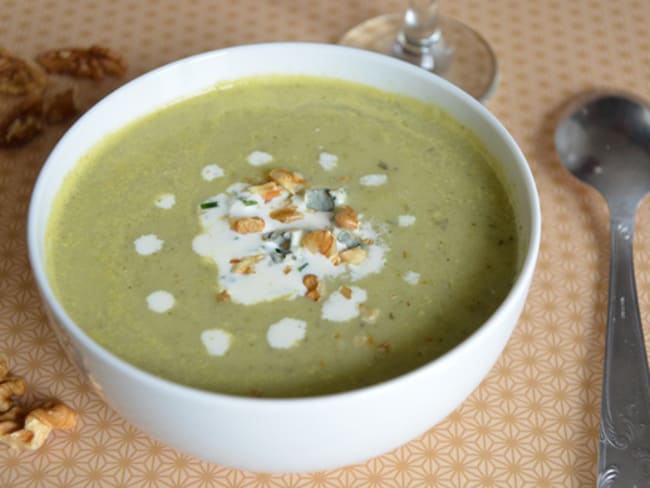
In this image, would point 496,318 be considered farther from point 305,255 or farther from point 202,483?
point 202,483

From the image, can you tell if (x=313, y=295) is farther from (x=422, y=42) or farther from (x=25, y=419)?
(x=422, y=42)

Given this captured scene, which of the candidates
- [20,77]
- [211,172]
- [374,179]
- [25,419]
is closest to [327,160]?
[374,179]

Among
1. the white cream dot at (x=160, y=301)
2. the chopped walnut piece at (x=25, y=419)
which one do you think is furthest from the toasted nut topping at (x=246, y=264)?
the chopped walnut piece at (x=25, y=419)

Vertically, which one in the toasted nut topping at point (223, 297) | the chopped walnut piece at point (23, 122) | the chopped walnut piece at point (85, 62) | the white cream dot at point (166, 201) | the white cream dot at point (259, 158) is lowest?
the chopped walnut piece at point (23, 122)

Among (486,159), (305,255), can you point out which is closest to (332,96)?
(486,159)

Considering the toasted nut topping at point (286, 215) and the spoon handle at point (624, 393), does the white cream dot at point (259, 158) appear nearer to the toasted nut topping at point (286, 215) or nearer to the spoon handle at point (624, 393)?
the toasted nut topping at point (286, 215)

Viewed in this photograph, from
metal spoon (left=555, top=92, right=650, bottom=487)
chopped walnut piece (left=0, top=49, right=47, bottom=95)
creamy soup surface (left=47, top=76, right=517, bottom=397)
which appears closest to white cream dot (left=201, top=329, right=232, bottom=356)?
creamy soup surface (left=47, top=76, right=517, bottom=397)
